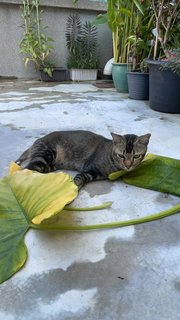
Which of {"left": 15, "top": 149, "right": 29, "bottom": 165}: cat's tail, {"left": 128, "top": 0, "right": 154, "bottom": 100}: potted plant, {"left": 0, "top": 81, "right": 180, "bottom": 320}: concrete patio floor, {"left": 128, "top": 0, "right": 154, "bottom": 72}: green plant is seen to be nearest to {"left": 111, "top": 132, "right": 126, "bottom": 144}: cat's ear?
{"left": 0, "top": 81, "right": 180, "bottom": 320}: concrete patio floor

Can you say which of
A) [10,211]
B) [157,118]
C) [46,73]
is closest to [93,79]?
[46,73]

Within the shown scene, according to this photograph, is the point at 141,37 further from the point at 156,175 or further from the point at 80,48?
the point at 156,175

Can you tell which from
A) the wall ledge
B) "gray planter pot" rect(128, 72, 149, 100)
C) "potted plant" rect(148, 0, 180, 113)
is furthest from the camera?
the wall ledge

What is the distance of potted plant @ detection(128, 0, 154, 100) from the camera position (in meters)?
3.62

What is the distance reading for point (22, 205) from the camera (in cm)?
121

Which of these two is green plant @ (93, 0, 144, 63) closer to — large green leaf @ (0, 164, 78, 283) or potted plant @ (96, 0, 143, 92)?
potted plant @ (96, 0, 143, 92)

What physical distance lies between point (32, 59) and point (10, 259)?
15.3 ft

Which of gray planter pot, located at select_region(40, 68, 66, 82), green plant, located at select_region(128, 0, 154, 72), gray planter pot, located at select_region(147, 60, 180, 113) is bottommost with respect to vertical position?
gray planter pot, located at select_region(147, 60, 180, 113)

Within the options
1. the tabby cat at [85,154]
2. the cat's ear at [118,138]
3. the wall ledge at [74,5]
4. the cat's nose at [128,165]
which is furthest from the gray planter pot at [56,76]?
the cat's nose at [128,165]

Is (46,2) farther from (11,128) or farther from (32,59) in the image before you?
(11,128)

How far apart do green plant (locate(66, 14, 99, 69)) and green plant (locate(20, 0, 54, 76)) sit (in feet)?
1.30

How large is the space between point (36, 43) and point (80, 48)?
87cm

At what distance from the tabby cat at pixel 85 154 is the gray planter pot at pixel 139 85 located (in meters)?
1.95

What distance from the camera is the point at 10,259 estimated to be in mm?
983
